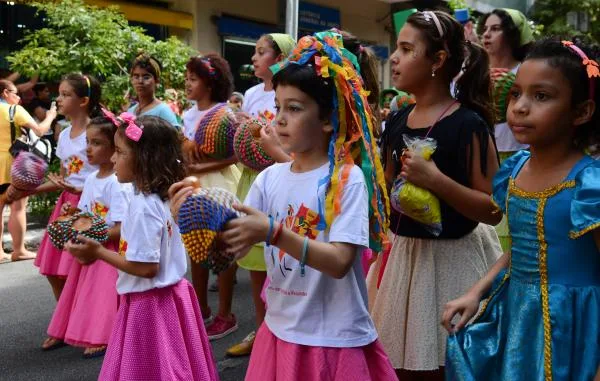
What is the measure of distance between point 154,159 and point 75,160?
6.17 ft

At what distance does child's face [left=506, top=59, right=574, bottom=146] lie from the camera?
6.91ft

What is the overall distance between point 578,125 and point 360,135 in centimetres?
72

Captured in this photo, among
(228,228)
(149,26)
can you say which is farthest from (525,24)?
(149,26)

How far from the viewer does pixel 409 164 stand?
2.64 meters

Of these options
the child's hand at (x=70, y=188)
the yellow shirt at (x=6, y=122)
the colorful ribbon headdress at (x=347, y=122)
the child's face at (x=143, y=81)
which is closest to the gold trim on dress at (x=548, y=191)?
the colorful ribbon headdress at (x=347, y=122)

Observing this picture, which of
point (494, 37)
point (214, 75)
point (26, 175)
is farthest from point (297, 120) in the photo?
point (214, 75)

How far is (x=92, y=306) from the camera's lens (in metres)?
4.36

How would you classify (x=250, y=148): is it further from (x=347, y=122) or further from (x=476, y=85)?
(x=347, y=122)

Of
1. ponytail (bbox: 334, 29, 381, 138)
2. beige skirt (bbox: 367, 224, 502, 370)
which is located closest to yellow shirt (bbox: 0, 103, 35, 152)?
ponytail (bbox: 334, 29, 381, 138)

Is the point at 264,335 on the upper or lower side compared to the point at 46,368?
upper

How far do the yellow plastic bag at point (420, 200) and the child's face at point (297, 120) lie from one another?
0.43 meters

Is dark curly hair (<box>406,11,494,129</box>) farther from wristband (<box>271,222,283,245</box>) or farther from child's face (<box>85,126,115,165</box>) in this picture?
child's face (<box>85,126,115,165</box>)

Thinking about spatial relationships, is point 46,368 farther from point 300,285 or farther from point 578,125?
point 578,125

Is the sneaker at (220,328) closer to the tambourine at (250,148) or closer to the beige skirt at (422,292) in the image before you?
the tambourine at (250,148)
